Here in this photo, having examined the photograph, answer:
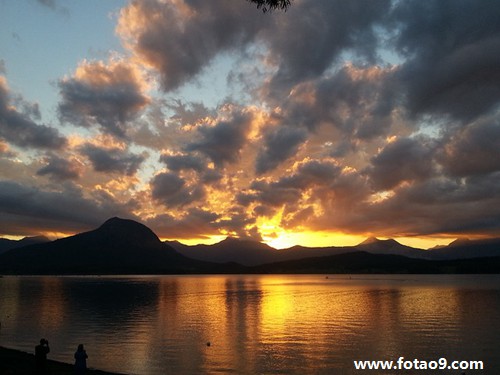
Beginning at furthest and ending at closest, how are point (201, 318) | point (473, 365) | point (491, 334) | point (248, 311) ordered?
point (248, 311), point (201, 318), point (491, 334), point (473, 365)

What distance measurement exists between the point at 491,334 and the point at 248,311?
180ft

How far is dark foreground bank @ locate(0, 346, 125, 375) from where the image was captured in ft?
119

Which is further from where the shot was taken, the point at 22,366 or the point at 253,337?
the point at 253,337

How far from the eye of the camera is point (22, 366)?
39.4 m

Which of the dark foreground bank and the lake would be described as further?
the lake

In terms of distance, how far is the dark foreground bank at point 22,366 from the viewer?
119 ft

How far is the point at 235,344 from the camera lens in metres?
62.3

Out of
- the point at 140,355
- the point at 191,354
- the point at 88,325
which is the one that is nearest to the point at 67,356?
the point at 140,355

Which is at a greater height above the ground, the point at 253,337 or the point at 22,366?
the point at 22,366

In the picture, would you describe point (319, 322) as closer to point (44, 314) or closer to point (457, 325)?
point (457, 325)

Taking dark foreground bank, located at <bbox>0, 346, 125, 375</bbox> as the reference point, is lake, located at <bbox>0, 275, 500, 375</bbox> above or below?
below

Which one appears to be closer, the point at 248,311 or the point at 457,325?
the point at 457,325

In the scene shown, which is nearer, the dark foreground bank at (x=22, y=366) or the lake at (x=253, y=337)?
the dark foreground bank at (x=22, y=366)

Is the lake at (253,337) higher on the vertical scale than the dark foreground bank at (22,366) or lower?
lower
